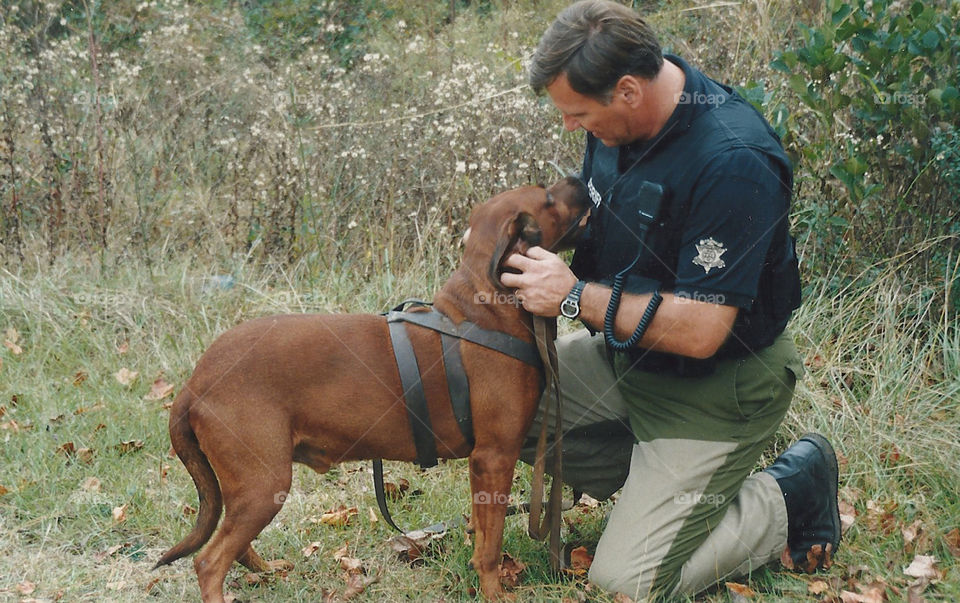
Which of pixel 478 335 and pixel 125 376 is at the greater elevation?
pixel 478 335

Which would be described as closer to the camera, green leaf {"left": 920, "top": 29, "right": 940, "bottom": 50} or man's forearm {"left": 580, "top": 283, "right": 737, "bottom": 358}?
man's forearm {"left": 580, "top": 283, "right": 737, "bottom": 358}

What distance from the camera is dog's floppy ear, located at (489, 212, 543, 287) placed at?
3.30 meters

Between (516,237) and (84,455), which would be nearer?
(516,237)

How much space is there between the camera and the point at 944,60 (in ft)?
15.1

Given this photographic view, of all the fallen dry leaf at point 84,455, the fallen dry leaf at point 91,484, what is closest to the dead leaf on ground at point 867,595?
the fallen dry leaf at point 91,484

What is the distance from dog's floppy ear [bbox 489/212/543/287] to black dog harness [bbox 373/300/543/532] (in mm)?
211

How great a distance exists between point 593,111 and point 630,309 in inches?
28.1

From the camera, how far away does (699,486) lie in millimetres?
3525

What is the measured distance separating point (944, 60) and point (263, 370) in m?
3.66

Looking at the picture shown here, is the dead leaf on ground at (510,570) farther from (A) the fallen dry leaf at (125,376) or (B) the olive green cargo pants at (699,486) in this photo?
(A) the fallen dry leaf at (125,376)

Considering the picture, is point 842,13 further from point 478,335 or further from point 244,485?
point 244,485

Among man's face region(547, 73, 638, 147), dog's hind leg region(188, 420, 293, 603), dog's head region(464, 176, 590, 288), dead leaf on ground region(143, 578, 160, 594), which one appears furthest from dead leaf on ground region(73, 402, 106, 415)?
man's face region(547, 73, 638, 147)

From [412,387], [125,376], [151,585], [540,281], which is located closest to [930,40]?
[540,281]

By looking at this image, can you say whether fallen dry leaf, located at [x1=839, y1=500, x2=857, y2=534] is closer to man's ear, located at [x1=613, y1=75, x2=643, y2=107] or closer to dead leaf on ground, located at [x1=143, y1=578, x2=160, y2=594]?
man's ear, located at [x1=613, y1=75, x2=643, y2=107]
